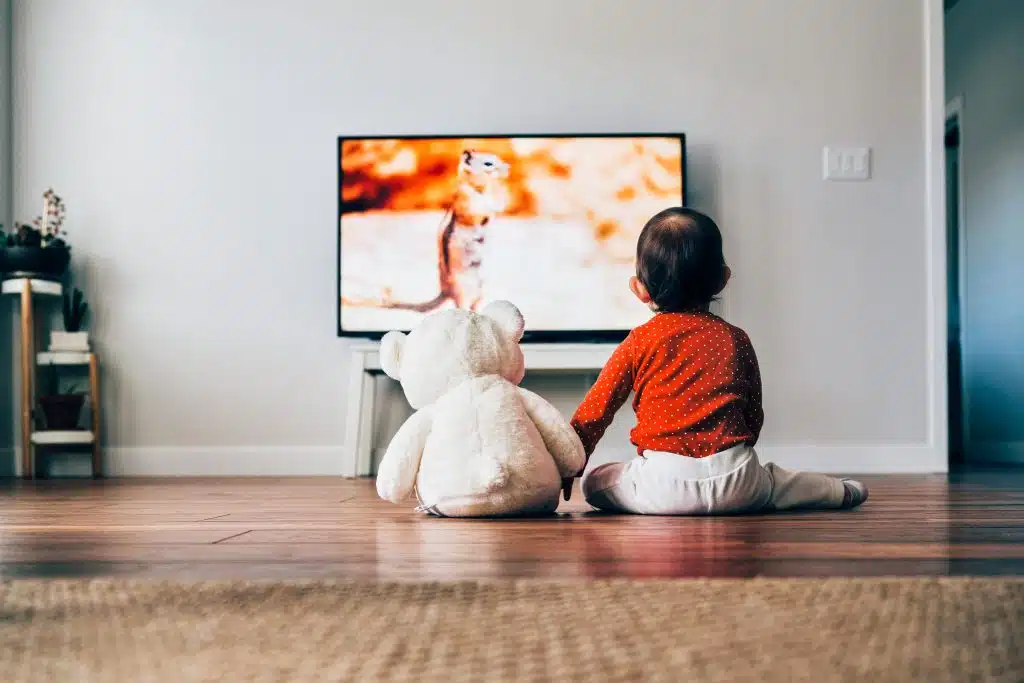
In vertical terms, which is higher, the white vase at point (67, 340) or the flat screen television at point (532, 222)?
the flat screen television at point (532, 222)

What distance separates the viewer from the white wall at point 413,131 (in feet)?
11.6

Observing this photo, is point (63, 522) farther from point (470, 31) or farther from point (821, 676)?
point (470, 31)

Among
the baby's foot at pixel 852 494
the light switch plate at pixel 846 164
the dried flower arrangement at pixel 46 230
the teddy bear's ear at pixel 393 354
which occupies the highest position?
the light switch plate at pixel 846 164

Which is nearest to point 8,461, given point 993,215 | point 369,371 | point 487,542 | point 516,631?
point 369,371

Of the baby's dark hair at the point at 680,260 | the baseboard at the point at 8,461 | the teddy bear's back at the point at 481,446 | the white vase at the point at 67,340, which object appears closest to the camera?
the teddy bear's back at the point at 481,446

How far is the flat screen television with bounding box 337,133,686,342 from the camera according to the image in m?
3.38

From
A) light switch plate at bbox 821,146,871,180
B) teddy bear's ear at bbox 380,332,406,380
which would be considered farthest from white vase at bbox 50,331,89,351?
light switch plate at bbox 821,146,871,180

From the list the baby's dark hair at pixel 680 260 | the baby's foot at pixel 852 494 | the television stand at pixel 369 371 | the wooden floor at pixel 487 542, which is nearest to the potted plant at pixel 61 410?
the television stand at pixel 369 371

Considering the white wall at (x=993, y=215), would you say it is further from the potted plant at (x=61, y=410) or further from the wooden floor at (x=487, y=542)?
the potted plant at (x=61, y=410)

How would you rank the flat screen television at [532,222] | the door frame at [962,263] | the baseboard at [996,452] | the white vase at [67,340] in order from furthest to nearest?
the door frame at [962,263] → the baseboard at [996,452] → the white vase at [67,340] → the flat screen television at [532,222]

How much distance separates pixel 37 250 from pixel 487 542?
2858 mm

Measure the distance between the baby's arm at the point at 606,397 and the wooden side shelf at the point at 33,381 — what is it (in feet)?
7.73

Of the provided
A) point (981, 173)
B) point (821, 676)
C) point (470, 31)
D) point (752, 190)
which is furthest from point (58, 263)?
point (981, 173)

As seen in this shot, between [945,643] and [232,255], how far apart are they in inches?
130
